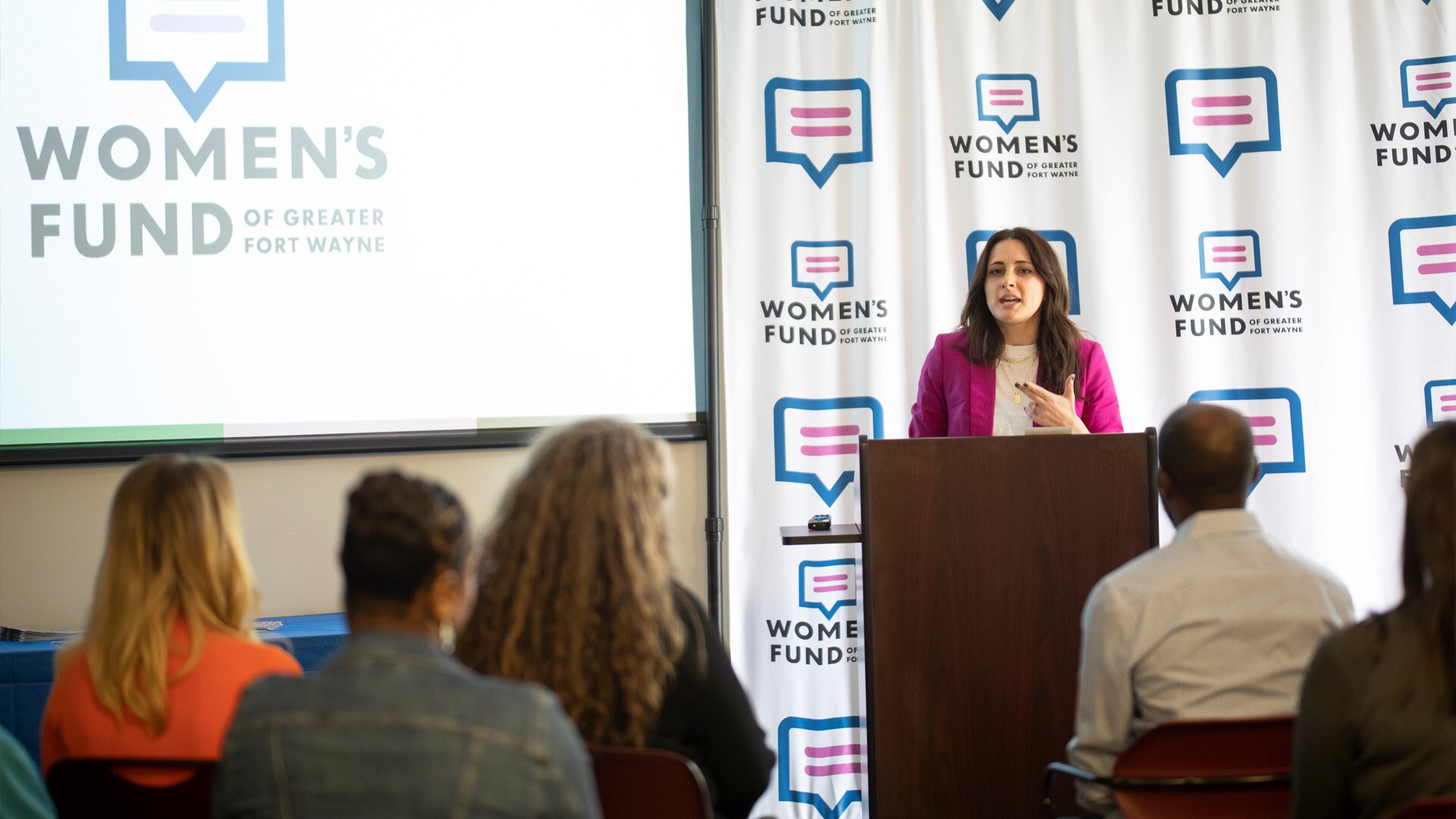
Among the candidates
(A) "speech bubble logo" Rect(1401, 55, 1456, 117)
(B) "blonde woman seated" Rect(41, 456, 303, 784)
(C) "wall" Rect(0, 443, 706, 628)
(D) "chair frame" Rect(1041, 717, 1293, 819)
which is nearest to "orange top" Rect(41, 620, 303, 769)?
(B) "blonde woman seated" Rect(41, 456, 303, 784)

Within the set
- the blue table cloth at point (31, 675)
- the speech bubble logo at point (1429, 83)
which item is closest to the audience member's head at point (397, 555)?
the blue table cloth at point (31, 675)

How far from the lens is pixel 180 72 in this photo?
12.7 feet

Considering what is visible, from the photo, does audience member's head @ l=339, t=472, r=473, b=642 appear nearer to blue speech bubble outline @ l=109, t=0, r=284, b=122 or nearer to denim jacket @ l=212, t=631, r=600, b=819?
denim jacket @ l=212, t=631, r=600, b=819

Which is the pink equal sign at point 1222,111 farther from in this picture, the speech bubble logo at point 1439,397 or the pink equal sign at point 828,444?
the pink equal sign at point 828,444

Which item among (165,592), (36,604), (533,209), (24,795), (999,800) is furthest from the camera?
(533,209)

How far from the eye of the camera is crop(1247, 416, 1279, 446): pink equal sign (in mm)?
4246

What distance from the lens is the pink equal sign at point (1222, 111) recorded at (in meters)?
4.30

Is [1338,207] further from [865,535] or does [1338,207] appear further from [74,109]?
[74,109]

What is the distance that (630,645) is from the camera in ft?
5.62

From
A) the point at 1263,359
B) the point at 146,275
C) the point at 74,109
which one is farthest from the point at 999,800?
the point at 74,109

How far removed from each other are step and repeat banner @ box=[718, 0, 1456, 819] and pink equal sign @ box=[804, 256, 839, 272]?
21mm

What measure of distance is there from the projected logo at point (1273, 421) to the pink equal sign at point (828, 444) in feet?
4.18

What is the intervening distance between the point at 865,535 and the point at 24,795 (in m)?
1.71

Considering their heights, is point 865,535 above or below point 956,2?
below
